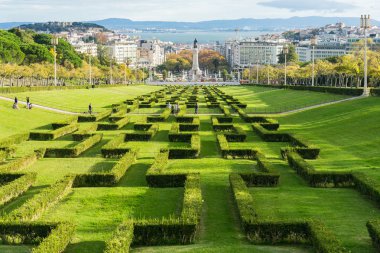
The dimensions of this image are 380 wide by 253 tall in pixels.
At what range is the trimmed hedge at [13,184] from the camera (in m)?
16.8

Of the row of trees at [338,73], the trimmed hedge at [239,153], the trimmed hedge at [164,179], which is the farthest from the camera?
the row of trees at [338,73]

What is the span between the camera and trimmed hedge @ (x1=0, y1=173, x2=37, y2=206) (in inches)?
663

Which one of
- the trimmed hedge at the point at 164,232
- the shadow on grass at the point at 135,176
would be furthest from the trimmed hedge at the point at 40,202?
the trimmed hedge at the point at 164,232

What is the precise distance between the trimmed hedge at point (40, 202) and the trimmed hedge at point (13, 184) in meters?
1.38

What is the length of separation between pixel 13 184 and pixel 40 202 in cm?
291

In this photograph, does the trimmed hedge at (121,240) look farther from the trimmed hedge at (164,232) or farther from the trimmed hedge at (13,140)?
the trimmed hedge at (13,140)

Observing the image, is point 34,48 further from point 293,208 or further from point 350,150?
point 293,208

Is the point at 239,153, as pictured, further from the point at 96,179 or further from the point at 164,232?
the point at 164,232

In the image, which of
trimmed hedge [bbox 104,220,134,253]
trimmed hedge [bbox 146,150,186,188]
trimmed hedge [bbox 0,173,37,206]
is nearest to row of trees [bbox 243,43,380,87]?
trimmed hedge [bbox 146,150,186,188]

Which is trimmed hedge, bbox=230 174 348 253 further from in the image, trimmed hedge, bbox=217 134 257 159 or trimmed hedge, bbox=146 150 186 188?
trimmed hedge, bbox=217 134 257 159

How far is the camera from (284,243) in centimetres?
1276

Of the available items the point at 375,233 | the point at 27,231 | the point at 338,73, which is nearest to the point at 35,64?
the point at 338,73

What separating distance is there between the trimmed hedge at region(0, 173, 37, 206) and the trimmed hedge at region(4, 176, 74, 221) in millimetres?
1380

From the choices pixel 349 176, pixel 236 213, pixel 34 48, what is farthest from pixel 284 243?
pixel 34 48
